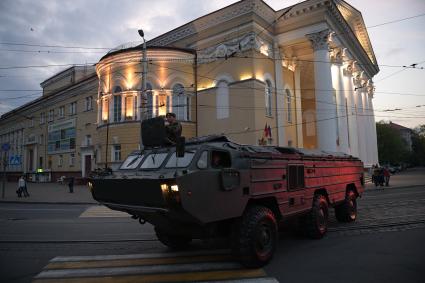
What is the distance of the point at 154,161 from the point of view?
21.8ft

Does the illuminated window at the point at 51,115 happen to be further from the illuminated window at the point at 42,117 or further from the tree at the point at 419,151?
the tree at the point at 419,151

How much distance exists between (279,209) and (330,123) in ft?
76.5

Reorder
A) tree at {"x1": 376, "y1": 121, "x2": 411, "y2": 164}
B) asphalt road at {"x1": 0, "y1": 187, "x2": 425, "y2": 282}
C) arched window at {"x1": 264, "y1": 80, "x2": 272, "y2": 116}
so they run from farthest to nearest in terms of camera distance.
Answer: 1. tree at {"x1": 376, "y1": 121, "x2": 411, "y2": 164}
2. arched window at {"x1": 264, "y1": 80, "x2": 272, "y2": 116}
3. asphalt road at {"x1": 0, "y1": 187, "x2": 425, "y2": 282}

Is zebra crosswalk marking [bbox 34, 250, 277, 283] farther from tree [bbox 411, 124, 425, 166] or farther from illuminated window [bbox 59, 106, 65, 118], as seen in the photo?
tree [bbox 411, 124, 425, 166]

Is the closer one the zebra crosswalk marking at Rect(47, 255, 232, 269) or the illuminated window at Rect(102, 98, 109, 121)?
the zebra crosswalk marking at Rect(47, 255, 232, 269)

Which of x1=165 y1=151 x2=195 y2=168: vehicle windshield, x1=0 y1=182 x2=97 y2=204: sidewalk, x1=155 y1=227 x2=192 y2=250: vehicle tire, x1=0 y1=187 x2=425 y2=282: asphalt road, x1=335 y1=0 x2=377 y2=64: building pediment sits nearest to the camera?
x1=0 y1=187 x2=425 y2=282: asphalt road

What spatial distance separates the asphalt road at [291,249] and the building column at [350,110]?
2564 centimetres

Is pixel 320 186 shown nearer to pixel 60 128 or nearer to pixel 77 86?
pixel 77 86

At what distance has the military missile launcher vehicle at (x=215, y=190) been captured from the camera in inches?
215

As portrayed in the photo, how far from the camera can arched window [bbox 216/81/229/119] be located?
97.4ft

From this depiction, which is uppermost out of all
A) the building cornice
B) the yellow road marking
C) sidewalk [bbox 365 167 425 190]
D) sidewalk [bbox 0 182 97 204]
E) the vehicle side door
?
the building cornice

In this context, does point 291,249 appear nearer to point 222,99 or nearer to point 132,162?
point 132,162

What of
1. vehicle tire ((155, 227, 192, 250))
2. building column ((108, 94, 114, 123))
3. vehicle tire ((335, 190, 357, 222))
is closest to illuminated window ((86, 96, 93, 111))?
building column ((108, 94, 114, 123))

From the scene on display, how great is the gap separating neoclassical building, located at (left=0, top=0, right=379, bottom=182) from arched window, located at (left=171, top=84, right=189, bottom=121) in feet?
0.29
